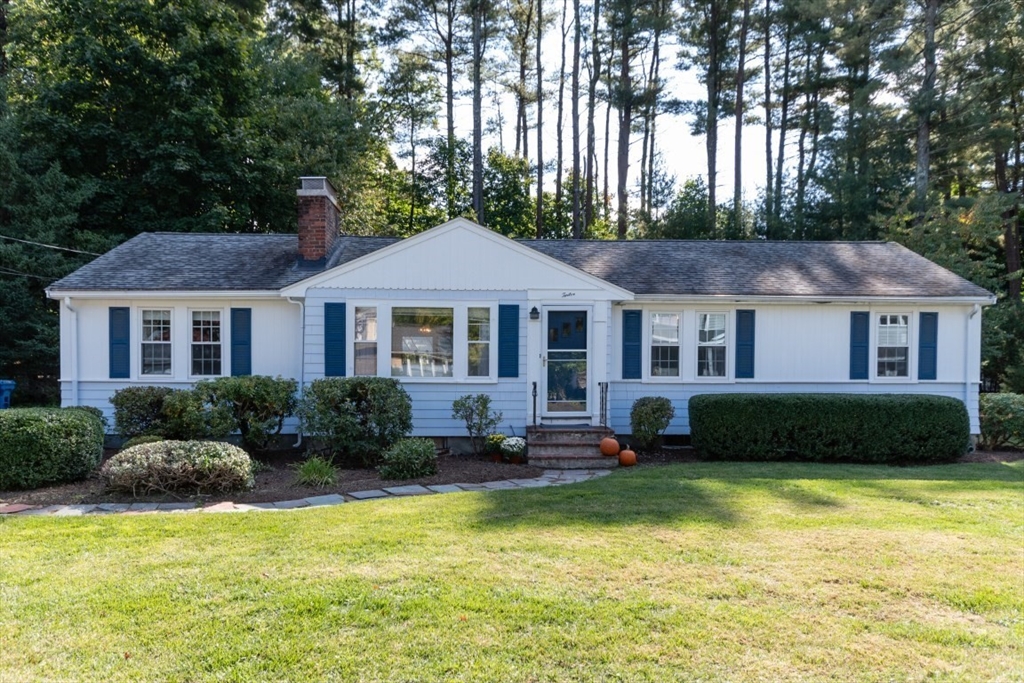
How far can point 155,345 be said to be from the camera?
11094mm

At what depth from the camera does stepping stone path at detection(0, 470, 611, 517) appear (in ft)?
21.7

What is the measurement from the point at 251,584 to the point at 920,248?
18954 mm

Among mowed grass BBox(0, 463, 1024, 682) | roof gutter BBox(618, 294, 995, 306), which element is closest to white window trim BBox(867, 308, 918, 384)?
roof gutter BBox(618, 294, 995, 306)

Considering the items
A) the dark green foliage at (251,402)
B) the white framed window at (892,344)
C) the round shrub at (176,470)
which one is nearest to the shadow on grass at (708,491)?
the white framed window at (892,344)

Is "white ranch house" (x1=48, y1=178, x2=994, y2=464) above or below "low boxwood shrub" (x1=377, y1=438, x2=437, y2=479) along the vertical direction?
above

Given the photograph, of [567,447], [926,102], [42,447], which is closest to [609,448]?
[567,447]

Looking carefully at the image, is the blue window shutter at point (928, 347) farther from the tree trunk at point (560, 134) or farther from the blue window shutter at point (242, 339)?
the tree trunk at point (560, 134)

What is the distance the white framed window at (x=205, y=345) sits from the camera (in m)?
11.1

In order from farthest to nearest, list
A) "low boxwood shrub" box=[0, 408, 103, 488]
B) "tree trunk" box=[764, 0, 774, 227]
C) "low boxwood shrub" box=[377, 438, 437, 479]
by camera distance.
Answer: "tree trunk" box=[764, 0, 774, 227], "low boxwood shrub" box=[377, 438, 437, 479], "low boxwood shrub" box=[0, 408, 103, 488]

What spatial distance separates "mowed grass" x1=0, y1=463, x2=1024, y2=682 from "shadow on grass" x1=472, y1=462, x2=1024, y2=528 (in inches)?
2.6

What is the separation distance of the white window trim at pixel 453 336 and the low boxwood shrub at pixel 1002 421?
9.12 m

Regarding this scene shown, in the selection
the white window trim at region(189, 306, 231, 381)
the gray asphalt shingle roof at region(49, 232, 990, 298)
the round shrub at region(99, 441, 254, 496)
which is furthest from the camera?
the gray asphalt shingle roof at region(49, 232, 990, 298)

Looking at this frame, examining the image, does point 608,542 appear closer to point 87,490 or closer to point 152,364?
point 87,490

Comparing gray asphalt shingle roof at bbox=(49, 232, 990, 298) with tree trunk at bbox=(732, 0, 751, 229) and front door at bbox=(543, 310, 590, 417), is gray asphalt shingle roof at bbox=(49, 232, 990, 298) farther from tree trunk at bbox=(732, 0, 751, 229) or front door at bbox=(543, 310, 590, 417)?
tree trunk at bbox=(732, 0, 751, 229)
